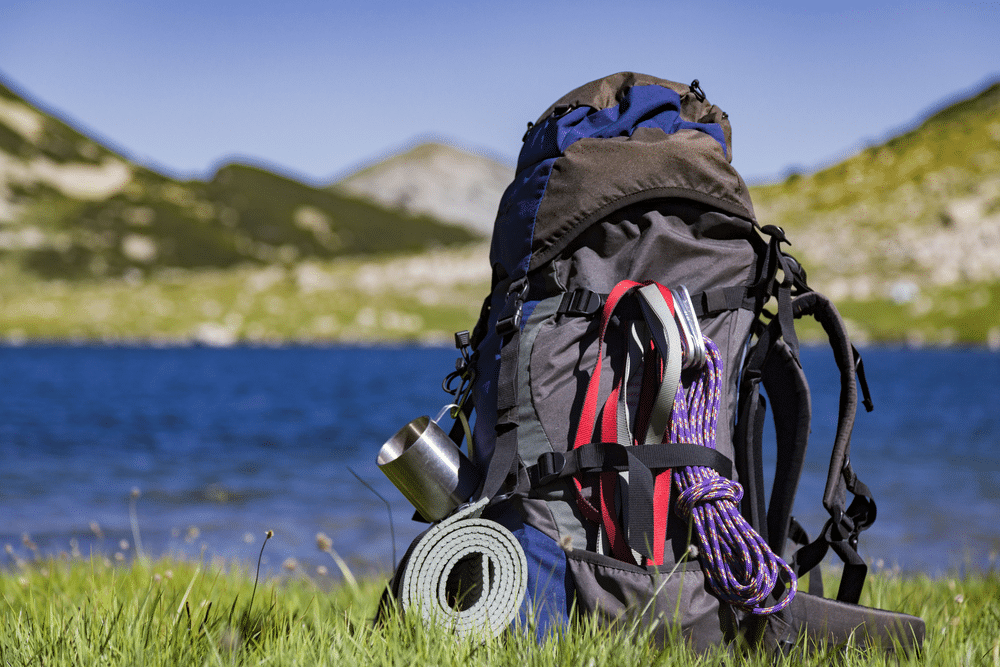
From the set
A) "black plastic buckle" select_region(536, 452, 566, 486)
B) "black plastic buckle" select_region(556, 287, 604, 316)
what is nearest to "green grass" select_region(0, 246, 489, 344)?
"black plastic buckle" select_region(556, 287, 604, 316)

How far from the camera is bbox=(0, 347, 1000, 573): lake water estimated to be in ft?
26.4

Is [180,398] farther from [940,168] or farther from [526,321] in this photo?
[940,168]

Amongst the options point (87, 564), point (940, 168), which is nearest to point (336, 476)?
point (87, 564)

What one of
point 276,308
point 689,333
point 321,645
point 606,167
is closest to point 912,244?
point 276,308

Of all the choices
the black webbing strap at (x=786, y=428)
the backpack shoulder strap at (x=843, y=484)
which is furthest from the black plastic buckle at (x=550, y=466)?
the backpack shoulder strap at (x=843, y=484)

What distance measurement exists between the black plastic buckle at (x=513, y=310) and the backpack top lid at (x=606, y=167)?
67 millimetres

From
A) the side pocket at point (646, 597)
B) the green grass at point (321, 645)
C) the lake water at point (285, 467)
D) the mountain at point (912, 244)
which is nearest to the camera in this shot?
the green grass at point (321, 645)

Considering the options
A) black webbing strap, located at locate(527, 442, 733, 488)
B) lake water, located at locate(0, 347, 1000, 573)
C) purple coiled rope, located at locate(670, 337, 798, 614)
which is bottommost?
lake water, located at locate(0, 347, 1000, 573)

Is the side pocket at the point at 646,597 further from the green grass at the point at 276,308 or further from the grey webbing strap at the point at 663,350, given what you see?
the green grass at the point at 276,308

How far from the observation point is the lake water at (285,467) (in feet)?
26.4

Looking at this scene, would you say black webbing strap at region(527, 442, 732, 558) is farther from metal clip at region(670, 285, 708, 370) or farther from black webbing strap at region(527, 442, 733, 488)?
metal clip at region(670, 285, 708, 370)

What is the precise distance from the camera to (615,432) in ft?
8.45

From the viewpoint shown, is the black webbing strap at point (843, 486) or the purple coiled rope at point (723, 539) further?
the black webbing strap at point (843, 486)

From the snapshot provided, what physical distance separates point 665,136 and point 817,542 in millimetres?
1589
